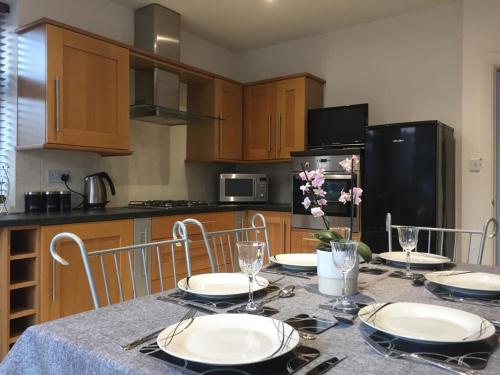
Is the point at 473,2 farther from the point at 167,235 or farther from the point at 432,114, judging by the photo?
the point at 167,235

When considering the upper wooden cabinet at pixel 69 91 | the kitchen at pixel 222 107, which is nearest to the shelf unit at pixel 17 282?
the kitchen at pixel 222 107

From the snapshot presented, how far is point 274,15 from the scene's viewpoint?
3.43m

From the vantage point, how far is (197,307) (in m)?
1.01

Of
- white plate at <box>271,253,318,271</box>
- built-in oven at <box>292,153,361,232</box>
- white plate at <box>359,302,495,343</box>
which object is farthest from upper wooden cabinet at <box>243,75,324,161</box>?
white plate at <box>359,302,495,343</box>

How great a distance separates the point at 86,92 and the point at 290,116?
175cm

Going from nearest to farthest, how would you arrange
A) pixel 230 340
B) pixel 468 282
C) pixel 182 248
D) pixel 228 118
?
pixel 230 340, pixel 468 282, pixel 182 248, pixel 228 118

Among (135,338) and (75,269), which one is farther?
(75,269)

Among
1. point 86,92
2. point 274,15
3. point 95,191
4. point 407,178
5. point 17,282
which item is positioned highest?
point 274,15

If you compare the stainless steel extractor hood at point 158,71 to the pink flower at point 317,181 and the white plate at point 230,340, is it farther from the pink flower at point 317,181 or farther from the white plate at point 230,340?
the white plate at point 230,340

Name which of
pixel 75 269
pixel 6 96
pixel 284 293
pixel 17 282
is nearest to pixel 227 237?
pixel 75 269

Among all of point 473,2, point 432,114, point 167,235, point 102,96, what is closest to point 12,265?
point 167,235

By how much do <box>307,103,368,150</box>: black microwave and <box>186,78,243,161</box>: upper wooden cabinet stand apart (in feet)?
2.38

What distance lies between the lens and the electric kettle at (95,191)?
9.37 feet

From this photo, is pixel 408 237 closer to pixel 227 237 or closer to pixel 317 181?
pixel 317 181
